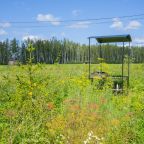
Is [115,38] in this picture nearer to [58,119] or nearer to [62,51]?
[58,119]

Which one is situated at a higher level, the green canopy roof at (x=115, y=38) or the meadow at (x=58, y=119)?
the green canopy roof at (x=115, y=38)

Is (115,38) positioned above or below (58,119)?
above

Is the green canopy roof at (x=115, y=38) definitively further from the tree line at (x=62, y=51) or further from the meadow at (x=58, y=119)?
the tree line at (x=62, y=51)

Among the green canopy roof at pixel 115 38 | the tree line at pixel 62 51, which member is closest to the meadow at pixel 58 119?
the green canopy roof at pixel 115 38

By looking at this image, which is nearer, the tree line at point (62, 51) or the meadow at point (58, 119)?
the meadow at point (58, 119)

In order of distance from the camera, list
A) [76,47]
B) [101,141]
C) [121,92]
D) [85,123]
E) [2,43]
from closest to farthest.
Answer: [101,141] → [85,123] → [121,92] → [2,43] → [76,47]

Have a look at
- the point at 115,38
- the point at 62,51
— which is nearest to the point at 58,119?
the point at 115,38

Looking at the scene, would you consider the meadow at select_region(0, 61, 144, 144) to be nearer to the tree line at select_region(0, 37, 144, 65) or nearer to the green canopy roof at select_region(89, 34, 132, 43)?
the green canopy roof at select_region(89, 34, 132, 43)

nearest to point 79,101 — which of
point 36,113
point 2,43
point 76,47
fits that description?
point 36,113

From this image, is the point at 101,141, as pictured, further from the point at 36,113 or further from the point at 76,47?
the point at 76,47

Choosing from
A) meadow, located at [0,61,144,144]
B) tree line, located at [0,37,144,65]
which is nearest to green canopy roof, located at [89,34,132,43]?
meadow, located at [0,61,144,144]

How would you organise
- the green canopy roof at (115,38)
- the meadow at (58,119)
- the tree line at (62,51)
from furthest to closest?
1. the tree line at (62,51)
2. the green canopy roof at (115,38)
3. the meadow at (58,119)

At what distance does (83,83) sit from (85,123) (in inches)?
237

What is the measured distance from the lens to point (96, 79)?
15719 mm
